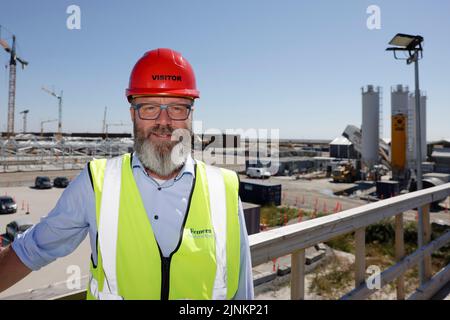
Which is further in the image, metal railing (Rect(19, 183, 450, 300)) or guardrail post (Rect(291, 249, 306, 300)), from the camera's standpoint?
guardrail post (Rect(291, 249, 306, 300))

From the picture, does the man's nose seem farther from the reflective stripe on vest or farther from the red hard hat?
the reflective stripe on vest

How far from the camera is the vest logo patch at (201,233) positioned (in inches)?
61.2

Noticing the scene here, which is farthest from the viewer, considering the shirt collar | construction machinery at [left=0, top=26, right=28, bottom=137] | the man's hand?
construction machinery at [left=0, top=26, right=28, bottom=137]

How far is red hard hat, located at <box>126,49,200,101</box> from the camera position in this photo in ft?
6.32

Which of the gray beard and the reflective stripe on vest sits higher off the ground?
the gray beard

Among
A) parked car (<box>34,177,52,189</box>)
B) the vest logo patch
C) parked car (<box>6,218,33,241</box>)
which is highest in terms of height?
the vest logo patch

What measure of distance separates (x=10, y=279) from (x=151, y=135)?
38.6 inches

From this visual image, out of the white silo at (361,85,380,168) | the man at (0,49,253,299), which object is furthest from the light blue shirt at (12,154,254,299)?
the white silo at (361,85,380,168)

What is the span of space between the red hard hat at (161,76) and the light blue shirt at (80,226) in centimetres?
61

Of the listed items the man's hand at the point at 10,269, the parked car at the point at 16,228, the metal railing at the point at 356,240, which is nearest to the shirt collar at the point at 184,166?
the metal railing at the point at 356,240
